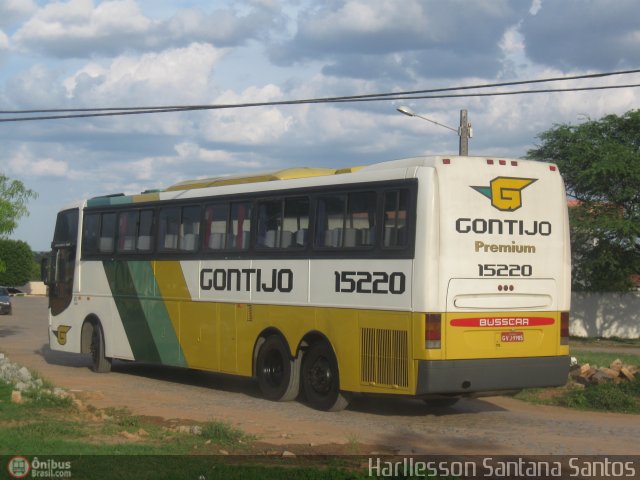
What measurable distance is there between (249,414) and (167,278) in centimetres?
478

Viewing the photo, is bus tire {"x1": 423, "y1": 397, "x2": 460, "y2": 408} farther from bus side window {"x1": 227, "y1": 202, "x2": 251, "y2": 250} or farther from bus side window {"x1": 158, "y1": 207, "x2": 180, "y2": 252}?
bus side window {"x1": 158, "y1": 207, "x2": 180, "y2": 252}

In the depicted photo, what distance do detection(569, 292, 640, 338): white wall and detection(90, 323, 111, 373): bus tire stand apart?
27.7 metres

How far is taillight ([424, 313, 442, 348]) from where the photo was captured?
1285cm

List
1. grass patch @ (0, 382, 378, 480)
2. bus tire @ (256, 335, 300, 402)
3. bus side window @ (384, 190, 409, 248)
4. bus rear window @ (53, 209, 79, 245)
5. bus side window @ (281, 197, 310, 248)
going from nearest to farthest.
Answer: grass patch @ (0, 382, 378, 480), bus side window @ (384, 190, 409, 248), bus side window @ (281, 197, 310, 248), bus tire @ (256, 335, 300, 402), bus rear window @ (53, 209, 79, 245)

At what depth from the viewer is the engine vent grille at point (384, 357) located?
43.0 ft

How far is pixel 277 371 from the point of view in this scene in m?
15.8

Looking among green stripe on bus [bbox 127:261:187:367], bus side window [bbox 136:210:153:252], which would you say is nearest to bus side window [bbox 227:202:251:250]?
green stripe on bus [bbox 127:261:187:367]

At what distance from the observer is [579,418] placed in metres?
14.4

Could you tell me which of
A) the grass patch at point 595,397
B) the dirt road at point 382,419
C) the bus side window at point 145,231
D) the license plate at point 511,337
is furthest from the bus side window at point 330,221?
the bus side window at point 145,231

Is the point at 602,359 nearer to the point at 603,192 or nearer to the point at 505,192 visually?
the point at 505,192

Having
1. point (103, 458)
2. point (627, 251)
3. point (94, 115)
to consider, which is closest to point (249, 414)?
point (103, 458)

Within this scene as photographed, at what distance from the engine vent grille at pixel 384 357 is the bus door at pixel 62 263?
9.41 metres

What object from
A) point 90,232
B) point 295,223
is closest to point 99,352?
point 90,232

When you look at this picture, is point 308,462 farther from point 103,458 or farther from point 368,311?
point 368,311
